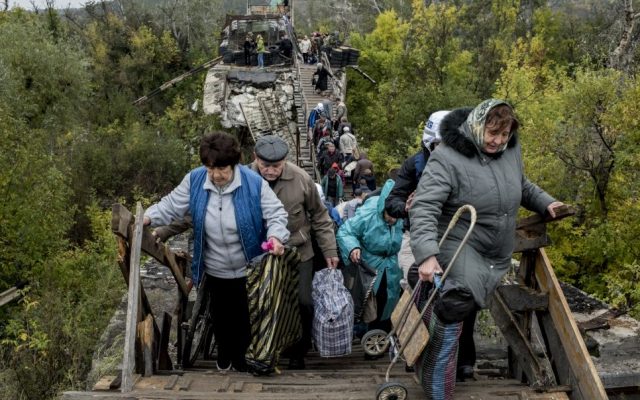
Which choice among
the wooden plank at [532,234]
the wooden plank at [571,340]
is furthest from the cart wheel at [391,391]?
the wooden plank at [532,234]

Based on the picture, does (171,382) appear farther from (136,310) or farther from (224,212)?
(224,212)

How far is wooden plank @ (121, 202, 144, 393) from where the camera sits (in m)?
2.94

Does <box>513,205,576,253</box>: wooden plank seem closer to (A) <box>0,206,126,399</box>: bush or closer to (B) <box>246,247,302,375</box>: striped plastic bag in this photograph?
(B) <box>246,247,302,375</box>: striped plastic bag

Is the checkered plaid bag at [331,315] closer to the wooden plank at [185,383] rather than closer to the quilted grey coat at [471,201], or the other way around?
the wooden plank at [185,383]

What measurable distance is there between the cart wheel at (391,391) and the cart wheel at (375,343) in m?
1.36

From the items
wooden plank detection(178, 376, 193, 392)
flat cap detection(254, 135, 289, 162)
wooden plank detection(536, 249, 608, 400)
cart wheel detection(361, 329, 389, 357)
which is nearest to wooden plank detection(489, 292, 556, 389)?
wooden plank detection(536, 249, 608, 400)

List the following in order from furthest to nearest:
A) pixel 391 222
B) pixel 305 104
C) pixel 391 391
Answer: pixel 305 104 < pixel 391 222 < pixel 391 391

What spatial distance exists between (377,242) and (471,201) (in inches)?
59.8

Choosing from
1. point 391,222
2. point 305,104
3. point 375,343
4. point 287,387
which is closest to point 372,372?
point 375,343

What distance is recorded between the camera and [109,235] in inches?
583

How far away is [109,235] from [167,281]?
892 cm

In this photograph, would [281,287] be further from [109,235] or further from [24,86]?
[24,86]

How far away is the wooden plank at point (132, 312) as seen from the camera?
9.63 feet

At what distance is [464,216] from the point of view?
297cm
